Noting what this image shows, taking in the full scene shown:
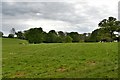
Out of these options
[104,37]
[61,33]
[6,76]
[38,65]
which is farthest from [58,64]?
[61,33]

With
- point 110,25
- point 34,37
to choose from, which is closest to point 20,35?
point 34,37

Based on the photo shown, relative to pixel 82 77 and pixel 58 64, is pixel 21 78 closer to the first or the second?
pixel 82 77

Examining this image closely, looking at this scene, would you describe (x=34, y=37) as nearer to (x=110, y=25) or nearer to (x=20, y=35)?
(x=110, y=25)

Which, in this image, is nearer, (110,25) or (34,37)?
(110,25)

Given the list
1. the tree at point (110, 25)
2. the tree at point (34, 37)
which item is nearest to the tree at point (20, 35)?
the tree at point (34, 37)

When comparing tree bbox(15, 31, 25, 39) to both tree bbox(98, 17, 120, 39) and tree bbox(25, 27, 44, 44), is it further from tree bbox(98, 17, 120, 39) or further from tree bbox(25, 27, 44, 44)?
tree bbox(98, 17, 120, 39)

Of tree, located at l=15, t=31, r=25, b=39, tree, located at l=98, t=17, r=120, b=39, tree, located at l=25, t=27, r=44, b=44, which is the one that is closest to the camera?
tree, located at l=98, t=17, r=120, b=39

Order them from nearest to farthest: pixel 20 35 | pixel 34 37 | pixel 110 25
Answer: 1. pixel 110 25
2. pixel 34 37
3. pixel 20 35

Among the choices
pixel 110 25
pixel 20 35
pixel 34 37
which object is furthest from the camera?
pixel 20 35

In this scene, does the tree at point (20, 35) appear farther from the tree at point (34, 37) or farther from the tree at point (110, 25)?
the tree at point (110, 25)

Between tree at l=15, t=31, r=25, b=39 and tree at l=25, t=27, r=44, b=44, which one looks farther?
tree at l=15, t=31, r=25, b=39

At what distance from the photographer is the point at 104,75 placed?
17750 mm

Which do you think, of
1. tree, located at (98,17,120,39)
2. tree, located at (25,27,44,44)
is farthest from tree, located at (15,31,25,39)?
tree, located at (98,17,120,39)

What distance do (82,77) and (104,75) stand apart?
1.48m
